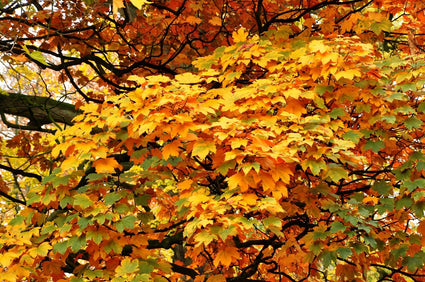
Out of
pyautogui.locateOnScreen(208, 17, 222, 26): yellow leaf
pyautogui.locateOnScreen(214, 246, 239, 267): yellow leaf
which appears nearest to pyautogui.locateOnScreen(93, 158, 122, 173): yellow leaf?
pyautogui.locateOnScreen(214, 246, 239, 267): yellow leaf

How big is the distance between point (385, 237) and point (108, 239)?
2.92 metres

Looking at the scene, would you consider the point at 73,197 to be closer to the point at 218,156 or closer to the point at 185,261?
the point at 218,156

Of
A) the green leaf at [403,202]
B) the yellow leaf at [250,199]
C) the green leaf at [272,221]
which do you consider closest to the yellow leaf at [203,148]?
the yellow leaf at [250,199]

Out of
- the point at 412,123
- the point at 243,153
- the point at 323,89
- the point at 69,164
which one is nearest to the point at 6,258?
the point at 69,164

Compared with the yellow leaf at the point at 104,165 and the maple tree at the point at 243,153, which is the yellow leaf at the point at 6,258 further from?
the yellow leaf at the point at 104,165

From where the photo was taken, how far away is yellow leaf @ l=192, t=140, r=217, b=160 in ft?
10.2

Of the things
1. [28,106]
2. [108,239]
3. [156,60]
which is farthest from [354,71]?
[28,106]

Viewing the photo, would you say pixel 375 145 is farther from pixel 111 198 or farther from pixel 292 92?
pixel 111 198

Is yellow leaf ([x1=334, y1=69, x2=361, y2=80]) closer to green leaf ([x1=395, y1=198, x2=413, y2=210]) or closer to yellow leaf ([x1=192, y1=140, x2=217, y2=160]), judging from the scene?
yellow leaf ([x1=192, y1=140, x2=217, y2=160])

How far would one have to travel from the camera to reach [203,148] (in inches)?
124

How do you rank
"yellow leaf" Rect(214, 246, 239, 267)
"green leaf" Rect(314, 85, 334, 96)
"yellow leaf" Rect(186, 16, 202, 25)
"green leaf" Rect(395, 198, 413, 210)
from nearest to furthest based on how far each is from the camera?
1. "yellow leaf" Rect(214, 246, 239, 267)
2. "green leaf" Rect(314, 85, 334, 96)
3. "green leaf" Rect(395, 198, 413, 210)
4. "yellow leaf" Rect(186, 16, 202, 25)

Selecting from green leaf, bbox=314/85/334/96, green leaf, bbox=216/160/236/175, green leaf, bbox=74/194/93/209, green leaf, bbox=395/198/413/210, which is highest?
green leaf, bbox=314/85/334/96

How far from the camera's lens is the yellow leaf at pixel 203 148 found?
309 centimetres

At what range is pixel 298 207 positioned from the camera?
439 cm
